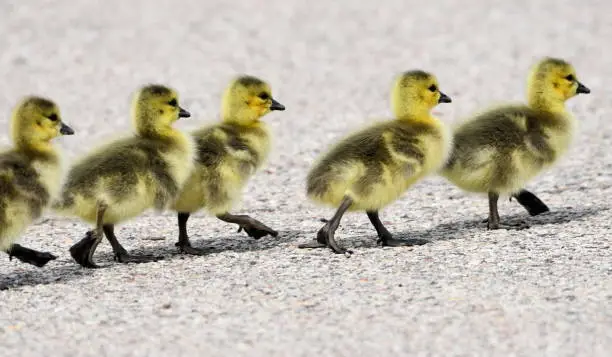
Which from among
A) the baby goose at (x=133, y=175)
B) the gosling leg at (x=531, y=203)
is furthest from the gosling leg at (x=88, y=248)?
the gosling leg at (x=531, y=203)

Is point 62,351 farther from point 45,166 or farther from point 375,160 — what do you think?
point 375,160

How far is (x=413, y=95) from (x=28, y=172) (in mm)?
2225

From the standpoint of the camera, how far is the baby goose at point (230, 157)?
274 inches

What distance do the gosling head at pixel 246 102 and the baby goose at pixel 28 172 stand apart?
107 cm

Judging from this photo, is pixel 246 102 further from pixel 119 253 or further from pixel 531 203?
pixel 531 203

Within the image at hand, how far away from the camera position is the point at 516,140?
7324 mm

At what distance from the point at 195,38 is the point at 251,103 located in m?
8.55

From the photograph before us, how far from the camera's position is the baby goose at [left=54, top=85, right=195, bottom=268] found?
6539 millimetres

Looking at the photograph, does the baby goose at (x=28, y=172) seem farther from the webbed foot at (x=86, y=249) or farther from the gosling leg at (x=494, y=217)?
the gosling leg at (x=494, y=217)

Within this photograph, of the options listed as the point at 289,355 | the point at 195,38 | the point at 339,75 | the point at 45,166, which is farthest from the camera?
the point at 195,38

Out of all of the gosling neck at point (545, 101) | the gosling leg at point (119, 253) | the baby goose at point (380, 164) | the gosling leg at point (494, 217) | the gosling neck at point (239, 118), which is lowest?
the gosling leg at point (119, 253)

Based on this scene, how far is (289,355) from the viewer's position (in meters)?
5.00

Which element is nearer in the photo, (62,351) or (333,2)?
(62,351)

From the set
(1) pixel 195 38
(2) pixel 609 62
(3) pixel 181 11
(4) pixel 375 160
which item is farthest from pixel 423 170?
(3) pixel 181 11
